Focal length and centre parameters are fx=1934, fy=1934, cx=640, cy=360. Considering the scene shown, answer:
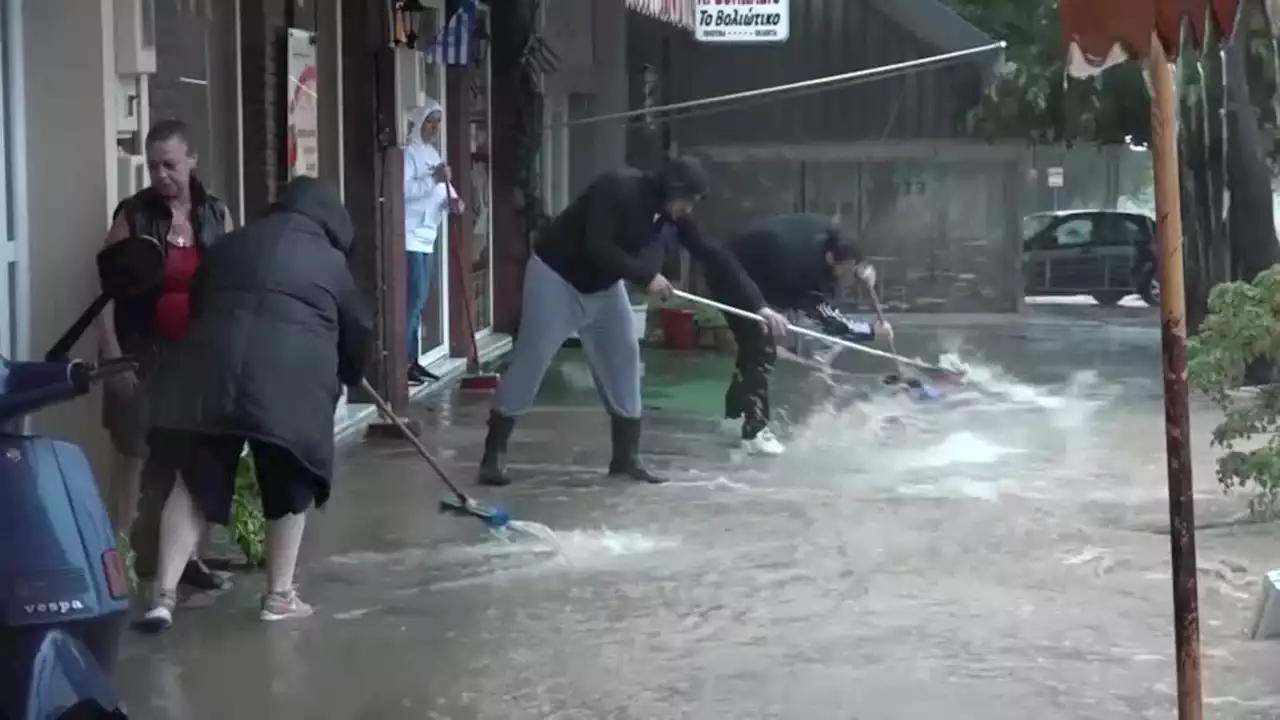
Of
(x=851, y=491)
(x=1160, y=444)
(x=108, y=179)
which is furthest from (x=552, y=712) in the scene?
(x=1160, y=444)

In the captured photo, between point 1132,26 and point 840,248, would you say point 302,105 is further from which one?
point 1132,26

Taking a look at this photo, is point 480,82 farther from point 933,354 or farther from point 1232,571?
point 1232,571

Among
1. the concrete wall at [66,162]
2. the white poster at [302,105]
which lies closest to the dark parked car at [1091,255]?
the white poster at [302,105]

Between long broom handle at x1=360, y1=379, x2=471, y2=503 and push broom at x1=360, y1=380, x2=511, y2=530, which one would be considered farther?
push broom at x1=360, y1=380, x2=511, y2=530

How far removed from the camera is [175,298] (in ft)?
21.5

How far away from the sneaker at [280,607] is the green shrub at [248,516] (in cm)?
59

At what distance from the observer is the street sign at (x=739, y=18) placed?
56.7 ft

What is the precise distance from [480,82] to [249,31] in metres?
6.46

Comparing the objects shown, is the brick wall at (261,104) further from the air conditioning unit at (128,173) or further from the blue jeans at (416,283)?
the blue jeans at (416,283)

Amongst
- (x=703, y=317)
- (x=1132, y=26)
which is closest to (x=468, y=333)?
(x=703, y=317)

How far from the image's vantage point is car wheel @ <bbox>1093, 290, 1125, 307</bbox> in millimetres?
25531

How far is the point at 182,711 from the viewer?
5.52 metres

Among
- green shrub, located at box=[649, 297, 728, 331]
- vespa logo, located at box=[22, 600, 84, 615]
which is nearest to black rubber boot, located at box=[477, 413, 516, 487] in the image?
vespa logo, located at box=[22, 600, 84, 615]

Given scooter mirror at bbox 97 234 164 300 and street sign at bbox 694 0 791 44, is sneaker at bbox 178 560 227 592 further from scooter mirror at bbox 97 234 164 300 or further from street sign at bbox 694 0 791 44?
street sign at bbox 694 0 791 44
